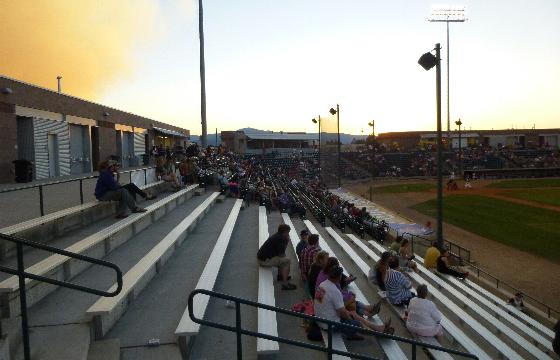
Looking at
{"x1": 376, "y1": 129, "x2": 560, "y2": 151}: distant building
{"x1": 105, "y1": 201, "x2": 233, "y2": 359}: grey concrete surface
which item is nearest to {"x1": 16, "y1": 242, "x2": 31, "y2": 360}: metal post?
{"x1": 105, "y1": 201, "x2": 233, "y2": 359}: grey concrete surface

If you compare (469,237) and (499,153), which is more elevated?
(499,153)

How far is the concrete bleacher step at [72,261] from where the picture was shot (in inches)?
190

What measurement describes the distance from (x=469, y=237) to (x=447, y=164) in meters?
43.9

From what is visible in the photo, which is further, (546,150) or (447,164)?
(546,150)

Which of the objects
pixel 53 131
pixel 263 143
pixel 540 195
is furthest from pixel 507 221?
pixel 263 143

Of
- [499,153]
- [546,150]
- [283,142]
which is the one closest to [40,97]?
[499,153]

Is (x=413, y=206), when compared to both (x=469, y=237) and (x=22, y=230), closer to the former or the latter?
(x=469, y=237)

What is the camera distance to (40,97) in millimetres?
17672

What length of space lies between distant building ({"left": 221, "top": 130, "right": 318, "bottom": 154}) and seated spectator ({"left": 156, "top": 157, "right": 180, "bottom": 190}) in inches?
2688

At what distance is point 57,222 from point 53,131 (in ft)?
41.1

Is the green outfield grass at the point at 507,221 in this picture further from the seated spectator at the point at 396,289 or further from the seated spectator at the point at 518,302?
the seated spectator at the point at 396,289

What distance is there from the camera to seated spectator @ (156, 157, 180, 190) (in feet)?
50.2

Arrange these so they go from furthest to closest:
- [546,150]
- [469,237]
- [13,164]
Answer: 1. [546,150]
2. [469,237]
3. [13,164]

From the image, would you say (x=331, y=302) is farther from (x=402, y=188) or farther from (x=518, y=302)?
(x=402, y=188)
